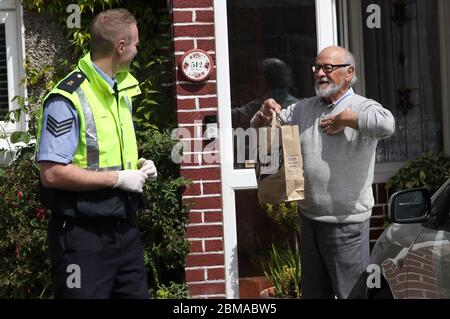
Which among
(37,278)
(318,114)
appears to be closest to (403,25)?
(318,114)

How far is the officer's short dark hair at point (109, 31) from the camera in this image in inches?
172

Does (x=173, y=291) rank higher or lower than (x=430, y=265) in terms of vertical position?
lower

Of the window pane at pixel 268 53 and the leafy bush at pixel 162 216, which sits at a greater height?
the window pane at pixel 268 53

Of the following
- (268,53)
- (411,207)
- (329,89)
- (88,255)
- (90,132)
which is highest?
(268,53)

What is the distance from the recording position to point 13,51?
23.0 feet

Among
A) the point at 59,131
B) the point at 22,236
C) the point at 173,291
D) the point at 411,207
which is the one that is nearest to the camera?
the point at 59,131

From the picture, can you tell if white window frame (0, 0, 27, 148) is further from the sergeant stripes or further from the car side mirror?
the car side mirror

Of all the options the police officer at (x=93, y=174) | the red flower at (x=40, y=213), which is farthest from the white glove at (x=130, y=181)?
the red flower at (x=40, y=213)

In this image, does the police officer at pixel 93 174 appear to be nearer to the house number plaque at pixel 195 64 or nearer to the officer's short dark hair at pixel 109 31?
the officer's short dark hair at pixel 109 31

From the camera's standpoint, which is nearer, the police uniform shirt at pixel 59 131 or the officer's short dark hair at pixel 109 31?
the police uniform shirt at pixel 59 131

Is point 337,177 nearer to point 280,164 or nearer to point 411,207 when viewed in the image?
point 280,164

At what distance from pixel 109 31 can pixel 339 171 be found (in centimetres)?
150

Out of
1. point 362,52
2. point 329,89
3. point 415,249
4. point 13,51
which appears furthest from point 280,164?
point 13,51

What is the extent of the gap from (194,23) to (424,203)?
248 cm
